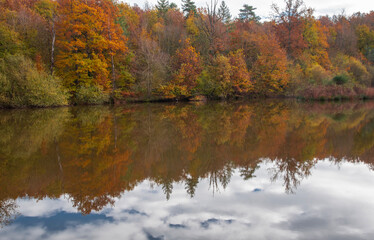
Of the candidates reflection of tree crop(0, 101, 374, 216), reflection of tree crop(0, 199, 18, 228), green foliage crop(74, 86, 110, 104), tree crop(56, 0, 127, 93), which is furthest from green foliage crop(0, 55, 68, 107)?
reflection of tree crop(0, 199, 18, 228)

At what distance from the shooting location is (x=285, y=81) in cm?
3350

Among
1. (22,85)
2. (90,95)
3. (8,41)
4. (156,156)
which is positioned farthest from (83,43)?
(156,156)

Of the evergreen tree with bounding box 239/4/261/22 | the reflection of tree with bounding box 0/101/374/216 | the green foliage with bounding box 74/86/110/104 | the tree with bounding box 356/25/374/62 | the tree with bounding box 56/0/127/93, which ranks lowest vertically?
the reflection of tree with bounding box 0/101/374/216

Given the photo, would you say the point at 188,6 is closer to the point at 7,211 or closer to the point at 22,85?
the point at 22,85

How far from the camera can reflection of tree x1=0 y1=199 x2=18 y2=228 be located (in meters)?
3.63

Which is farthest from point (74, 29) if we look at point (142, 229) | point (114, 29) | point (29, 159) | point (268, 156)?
point (142, 229)

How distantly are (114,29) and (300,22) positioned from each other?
25837mm

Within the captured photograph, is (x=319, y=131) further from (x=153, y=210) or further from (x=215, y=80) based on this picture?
(x=215, y=80)

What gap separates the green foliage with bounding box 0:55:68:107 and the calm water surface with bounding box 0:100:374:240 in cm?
1513

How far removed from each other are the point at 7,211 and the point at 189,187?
102 inches

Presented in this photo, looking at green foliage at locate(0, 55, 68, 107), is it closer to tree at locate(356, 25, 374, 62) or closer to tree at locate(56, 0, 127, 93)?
tree at locate(56, 0, 127, 93)

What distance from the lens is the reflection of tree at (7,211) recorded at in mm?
3635

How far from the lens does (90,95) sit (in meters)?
26.5

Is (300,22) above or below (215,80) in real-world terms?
above
